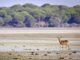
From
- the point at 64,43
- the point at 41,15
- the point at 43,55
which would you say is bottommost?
the point at 43,55

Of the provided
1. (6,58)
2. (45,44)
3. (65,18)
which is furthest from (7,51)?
(65,18)

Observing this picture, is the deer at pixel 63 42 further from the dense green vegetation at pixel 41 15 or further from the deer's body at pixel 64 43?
the dense green vegetation at pixel 41 15

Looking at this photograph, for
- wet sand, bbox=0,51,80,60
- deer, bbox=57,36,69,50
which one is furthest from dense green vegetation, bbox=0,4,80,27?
wet sand, bbox=0,51,80,60

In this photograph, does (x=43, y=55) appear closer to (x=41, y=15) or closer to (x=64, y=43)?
(x=64, y=43)

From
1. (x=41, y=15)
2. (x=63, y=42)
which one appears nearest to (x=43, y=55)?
(x=63, y=42)

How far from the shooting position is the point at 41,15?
626 cm

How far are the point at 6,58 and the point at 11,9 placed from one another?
67 centimetres

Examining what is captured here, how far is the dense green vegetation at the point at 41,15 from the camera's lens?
245 inches

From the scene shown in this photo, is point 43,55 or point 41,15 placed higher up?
point 41,15

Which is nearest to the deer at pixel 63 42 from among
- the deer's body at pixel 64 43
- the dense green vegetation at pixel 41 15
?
the deer's body at pixel 64 43

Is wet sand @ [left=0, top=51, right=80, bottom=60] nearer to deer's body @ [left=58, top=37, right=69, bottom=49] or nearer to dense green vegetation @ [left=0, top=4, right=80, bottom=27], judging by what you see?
deer's body @ [left=58, top=37, right=69, bottom=49]

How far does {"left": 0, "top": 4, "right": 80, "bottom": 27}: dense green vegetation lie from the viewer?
6234mm

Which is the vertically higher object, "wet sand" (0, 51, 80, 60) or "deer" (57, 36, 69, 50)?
"deer" (57, 36, 69, 50)

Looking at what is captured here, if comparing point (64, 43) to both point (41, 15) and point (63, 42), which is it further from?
point (41, 15)
